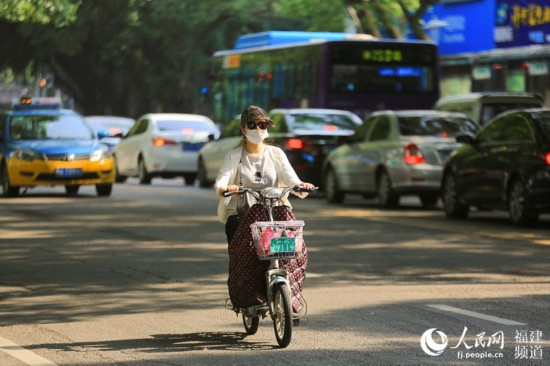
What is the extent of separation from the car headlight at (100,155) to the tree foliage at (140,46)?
29234 millimetres

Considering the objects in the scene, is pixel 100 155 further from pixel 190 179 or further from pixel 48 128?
pixel 190 179

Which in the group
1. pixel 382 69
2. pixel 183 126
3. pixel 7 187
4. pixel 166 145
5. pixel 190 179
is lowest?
pixel 190 179

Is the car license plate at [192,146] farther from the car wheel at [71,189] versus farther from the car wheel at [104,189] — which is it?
the car wheel at [104,189]

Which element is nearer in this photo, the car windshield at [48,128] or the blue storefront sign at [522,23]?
the car windshield at [48,128]

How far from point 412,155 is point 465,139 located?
2609 mm

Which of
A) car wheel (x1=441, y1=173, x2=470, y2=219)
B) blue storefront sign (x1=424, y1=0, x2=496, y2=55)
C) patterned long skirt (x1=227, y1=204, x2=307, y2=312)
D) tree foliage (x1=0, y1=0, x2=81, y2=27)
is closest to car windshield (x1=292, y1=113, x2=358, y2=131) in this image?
car wheel (x1=441, y1=173, x2=470, y2=219)

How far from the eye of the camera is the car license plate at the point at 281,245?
9.07 m

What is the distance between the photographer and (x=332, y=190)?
24859mm

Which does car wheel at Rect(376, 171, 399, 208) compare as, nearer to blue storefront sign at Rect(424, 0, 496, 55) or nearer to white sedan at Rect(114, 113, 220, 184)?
white sedan at Rect(114, 113, 220, 184)

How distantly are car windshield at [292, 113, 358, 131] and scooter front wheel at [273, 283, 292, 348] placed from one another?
693 inches

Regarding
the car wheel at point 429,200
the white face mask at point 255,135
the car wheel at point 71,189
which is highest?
the white face mask at point 255,135

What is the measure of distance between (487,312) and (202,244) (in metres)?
6.28

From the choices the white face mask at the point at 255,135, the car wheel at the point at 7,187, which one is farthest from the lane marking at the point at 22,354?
the car wheel at the point at 7,187

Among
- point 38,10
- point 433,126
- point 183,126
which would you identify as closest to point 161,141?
point 183,126
